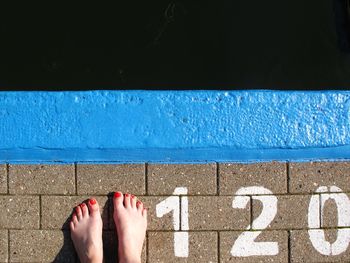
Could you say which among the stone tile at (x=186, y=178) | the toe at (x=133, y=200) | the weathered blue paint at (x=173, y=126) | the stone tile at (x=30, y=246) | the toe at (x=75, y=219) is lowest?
the stone tile at (x=30, y=246)

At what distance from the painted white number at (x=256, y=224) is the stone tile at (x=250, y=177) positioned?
0.11 ft

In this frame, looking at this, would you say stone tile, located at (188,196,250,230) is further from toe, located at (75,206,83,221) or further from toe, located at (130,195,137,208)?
toe, located at (75,206,83,221)

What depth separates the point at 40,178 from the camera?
2.17m

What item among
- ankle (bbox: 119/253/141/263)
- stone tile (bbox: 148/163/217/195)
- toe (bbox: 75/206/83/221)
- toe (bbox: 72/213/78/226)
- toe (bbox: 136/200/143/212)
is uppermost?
stone tile (bbox: 148/163/217/195)

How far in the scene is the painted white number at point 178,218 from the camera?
7.12 ft

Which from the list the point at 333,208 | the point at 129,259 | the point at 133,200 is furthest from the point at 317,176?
the point at 129,259

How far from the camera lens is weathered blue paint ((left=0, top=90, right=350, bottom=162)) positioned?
214cm

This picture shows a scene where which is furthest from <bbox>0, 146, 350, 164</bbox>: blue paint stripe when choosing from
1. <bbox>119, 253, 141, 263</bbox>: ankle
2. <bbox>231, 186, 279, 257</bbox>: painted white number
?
<bbox>119, 253, 141, 263</bbox>: ankle

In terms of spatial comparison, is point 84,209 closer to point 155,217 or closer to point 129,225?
point 129,225

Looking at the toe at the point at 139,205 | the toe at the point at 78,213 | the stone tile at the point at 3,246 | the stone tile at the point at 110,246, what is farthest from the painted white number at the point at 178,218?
the stone tile at the point at 3,246

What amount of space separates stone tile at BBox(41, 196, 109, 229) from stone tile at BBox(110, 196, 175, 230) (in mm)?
192
